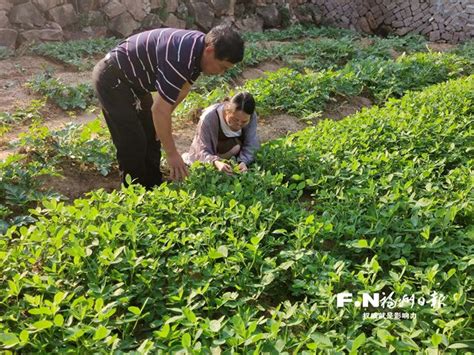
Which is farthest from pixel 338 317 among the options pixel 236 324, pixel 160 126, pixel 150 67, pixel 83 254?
pixel 150 67

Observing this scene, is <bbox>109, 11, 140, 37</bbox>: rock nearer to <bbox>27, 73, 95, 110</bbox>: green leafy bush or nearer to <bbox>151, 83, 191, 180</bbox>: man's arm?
<bbox>27, 73, 95, 110</bbox>: green leafy bush

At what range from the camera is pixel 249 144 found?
439cm

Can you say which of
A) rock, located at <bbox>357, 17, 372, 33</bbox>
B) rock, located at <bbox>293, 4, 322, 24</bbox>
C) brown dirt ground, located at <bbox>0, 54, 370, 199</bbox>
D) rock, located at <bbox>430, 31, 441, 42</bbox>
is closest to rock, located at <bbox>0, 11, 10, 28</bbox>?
brown dirt ground, located at <bbox>0, 54, 370, 199</bbox>

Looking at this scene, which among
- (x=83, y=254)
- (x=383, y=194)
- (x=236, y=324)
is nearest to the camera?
(x=236, y=324)

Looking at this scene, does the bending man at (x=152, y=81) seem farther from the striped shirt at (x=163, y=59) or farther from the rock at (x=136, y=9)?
the rock at (x=136, y=9)

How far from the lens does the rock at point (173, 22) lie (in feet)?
38.4

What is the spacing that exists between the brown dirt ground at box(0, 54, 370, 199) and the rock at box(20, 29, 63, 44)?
98cm

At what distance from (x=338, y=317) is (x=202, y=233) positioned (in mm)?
961

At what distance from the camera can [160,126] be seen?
3.24 m

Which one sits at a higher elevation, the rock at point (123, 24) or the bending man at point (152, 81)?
the rock at point (123, 24)

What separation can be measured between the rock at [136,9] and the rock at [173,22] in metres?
0.67

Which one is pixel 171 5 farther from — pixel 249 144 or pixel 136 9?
pixel 249 144

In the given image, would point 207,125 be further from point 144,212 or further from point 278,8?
point 278,8

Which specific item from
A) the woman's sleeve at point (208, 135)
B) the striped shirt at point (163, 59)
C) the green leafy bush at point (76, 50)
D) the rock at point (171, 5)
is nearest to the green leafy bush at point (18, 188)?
the striped shirt at point (163, 59)
